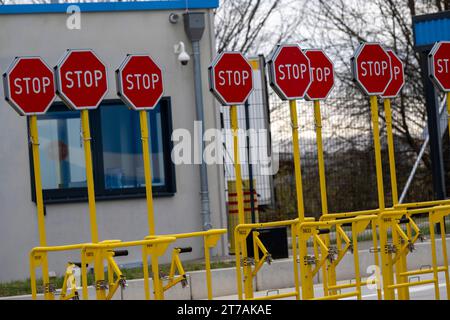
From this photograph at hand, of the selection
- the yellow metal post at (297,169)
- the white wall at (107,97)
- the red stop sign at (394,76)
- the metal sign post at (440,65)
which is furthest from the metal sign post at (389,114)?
the white wall at (107,97)

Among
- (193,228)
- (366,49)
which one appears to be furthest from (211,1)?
(366,49)

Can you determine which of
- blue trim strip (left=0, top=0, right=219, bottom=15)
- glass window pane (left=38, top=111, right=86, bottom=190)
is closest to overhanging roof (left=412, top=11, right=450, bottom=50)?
blue trim strip (left=0, top=0, right=219, bottom=15)

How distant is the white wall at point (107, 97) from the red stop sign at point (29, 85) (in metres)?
6.83

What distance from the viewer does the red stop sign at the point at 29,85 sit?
39.3 ft

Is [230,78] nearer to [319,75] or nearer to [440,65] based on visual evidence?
[319,75]

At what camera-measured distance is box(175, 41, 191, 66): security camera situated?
19703 mm

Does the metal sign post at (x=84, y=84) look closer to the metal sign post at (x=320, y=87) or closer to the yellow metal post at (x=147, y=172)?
the yellow metal post at (x=147, y=172)

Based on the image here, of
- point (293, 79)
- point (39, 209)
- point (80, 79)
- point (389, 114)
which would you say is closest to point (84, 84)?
point (80, 79)

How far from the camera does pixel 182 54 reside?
19719 millimetres

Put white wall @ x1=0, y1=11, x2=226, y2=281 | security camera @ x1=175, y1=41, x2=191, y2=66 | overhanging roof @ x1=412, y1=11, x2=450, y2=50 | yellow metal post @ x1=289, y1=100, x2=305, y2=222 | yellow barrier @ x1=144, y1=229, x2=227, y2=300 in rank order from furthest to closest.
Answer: overhanging roof @ x1=412, y1=11, x2=450, y2=50, security camera @ x1=175, y1=41, x2=191, y2=66, white wall @ x1=0, y1=11, x2=226, y2=281, yellow metal post @ x1=289, y1=100, x2=305, y2=222, yellow barrier @ x1=144, y1=229, x2=227, y2=300

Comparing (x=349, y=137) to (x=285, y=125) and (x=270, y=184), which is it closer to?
(x=285, y=125)

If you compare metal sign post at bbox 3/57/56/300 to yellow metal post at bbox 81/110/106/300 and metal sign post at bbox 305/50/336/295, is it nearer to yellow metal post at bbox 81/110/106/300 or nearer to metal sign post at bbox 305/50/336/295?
yellow metal post at bbox 81/110/106/300

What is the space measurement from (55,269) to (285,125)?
765cm

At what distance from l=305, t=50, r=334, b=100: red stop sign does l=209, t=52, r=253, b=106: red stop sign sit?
2.78 ft
